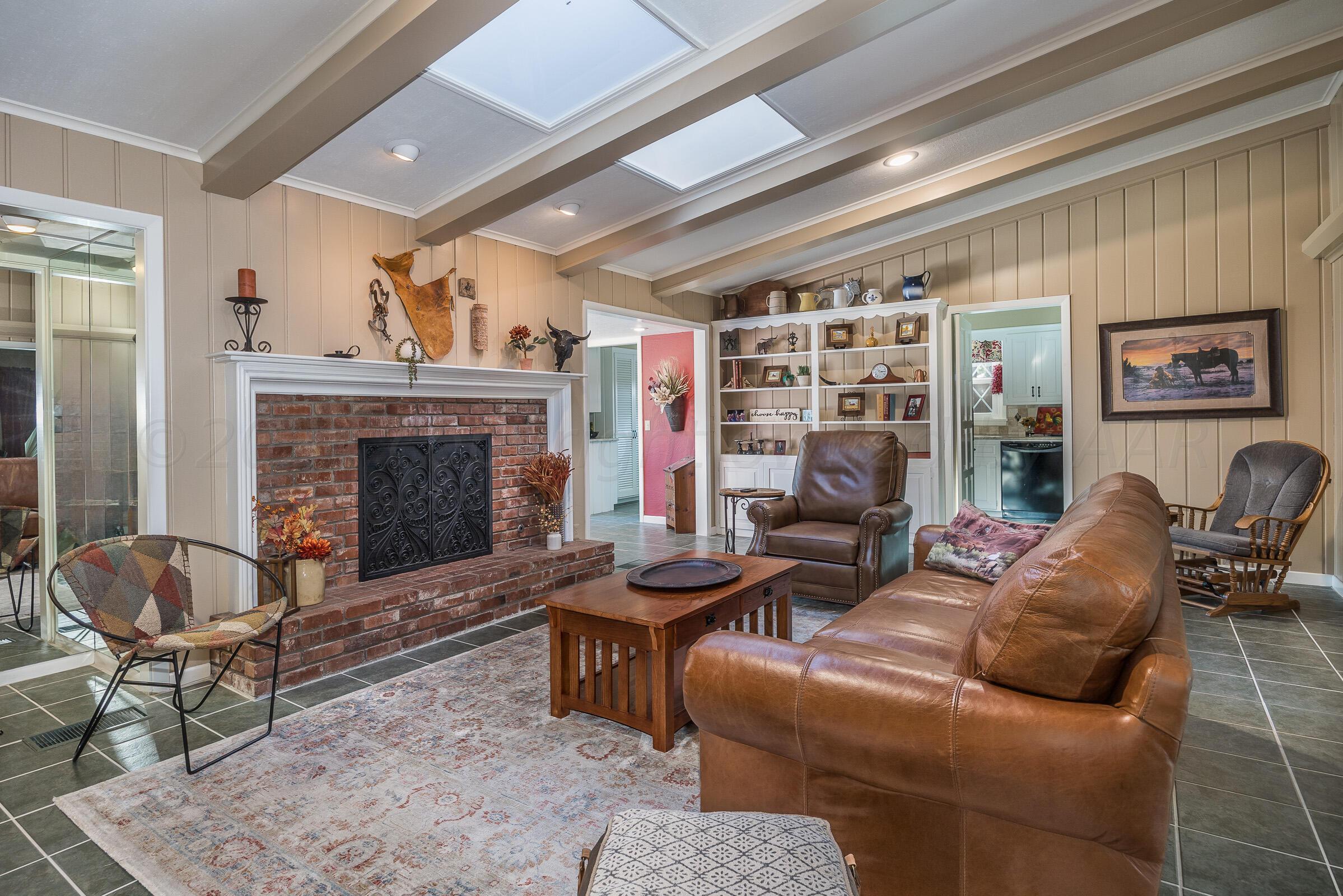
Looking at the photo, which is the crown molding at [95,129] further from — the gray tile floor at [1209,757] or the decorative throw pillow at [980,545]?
the decorative throw pillow at [980,545]

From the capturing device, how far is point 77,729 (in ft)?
8.77

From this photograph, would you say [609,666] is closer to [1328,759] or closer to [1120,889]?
[1120,889]

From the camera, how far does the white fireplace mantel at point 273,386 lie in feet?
10.7

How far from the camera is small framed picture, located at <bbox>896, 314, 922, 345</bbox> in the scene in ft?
19.4

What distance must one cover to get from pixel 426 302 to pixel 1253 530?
5009 mm

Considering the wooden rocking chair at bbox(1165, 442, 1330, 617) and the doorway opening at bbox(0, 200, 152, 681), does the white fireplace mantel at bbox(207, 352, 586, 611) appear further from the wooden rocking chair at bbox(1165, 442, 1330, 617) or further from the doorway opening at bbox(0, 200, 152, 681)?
the wooden rocking chair at bbox(1165, 442, 1330, 617)

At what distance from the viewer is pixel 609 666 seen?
105 inches

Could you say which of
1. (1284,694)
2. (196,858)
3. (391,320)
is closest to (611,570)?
(391,320)

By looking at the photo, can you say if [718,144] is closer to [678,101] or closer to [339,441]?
[678,101]

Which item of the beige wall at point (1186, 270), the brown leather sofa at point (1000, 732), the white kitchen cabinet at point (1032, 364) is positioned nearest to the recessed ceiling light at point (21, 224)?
the brown leather sofa at point (1000, 732)

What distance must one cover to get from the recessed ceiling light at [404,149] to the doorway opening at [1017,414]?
5119 millimetres

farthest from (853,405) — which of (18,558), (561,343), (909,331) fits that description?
(18,558)

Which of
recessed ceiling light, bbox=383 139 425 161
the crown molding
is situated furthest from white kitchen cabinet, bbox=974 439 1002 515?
the crown molding

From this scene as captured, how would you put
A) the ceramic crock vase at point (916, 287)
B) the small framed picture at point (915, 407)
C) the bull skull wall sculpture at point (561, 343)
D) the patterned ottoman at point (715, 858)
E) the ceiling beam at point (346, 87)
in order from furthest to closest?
the small framed picture at point (915, 407) < the ceramic crock vase at point (916, 287) < the bull skull wall sculpture at point (561, 343) < the ceiling beam at point (346, 87) < the patterned ottoman at point (715, 858)
